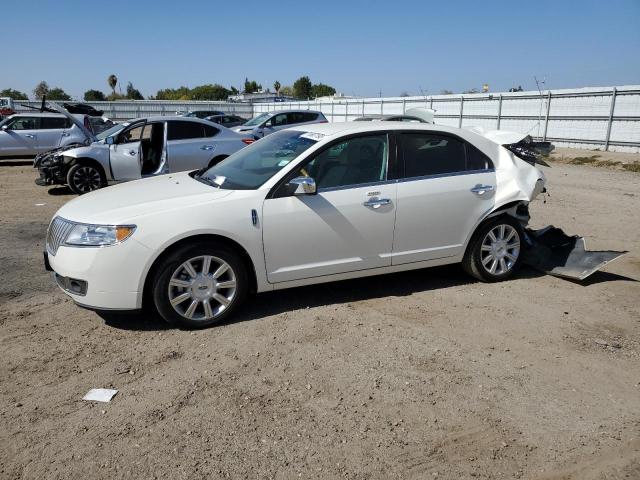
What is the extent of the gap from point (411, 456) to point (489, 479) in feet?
1.36

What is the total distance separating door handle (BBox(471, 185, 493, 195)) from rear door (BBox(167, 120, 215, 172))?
639 centimetres

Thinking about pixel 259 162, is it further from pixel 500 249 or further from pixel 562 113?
pixel 562 113

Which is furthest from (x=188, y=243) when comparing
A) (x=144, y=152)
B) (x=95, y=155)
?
(x=95, y=155)

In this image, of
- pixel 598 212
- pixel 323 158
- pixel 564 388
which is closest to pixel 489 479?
pixel 564 388

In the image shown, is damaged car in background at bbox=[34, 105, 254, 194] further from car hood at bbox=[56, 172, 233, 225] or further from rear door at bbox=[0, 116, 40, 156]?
rear door at bbox=[0, 116, 40, 156]

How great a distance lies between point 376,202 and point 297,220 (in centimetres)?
78

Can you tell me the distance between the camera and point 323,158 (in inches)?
190

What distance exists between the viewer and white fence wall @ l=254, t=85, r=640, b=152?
61.2ft

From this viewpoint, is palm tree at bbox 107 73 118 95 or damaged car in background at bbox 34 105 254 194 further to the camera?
palm tree at bbox 107 73 118 95

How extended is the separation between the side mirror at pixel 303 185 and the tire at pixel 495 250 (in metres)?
1.95

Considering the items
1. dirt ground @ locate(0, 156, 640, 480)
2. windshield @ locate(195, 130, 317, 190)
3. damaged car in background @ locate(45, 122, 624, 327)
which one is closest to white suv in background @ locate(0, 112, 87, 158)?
dirt ground @ locate(0, 156, 640, 480)

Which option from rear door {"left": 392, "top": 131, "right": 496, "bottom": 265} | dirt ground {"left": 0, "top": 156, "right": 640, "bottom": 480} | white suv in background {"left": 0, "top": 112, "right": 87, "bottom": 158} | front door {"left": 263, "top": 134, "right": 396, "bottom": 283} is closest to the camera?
dirt ground {"left": 0, "top": 156, "right": 640, "bottom": 480}

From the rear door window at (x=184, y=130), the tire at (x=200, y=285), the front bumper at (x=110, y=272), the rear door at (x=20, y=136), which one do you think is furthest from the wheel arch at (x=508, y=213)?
the rear door at (x=20, y=136)

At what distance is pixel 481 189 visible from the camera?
5391mm
